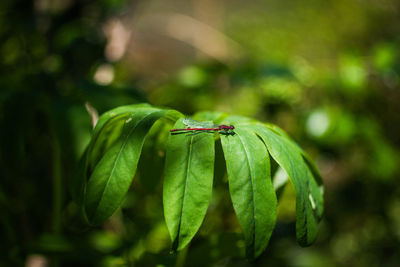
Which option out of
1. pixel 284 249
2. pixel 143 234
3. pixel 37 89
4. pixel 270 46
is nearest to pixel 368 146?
pixel 284 249

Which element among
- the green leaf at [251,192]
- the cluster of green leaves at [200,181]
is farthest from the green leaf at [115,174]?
the green leaf at [251,192]

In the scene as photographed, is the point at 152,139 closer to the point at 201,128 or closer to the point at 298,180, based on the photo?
the point at 201,128

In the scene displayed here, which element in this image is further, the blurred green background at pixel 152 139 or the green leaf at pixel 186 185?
the blurred green background at pixel 152 139

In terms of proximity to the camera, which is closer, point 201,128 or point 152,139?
point 201,128

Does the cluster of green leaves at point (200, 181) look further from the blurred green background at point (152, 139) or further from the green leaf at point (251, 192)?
the blurred green background at point (152, 139)

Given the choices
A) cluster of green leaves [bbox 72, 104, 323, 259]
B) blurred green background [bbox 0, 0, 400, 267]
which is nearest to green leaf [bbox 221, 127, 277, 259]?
cluster of green leaves [bbox 72, 104, 323, 259]

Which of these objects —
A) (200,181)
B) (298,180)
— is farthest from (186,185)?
(298,180)

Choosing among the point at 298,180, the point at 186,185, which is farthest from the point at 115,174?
the point at 298,180
